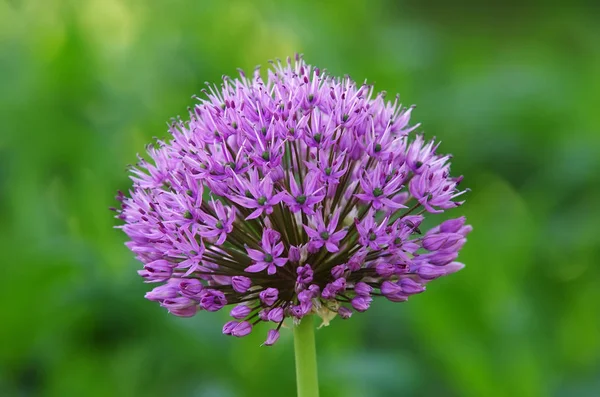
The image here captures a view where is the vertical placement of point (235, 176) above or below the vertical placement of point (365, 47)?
below

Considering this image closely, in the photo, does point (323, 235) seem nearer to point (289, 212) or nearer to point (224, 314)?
point (289, 212)

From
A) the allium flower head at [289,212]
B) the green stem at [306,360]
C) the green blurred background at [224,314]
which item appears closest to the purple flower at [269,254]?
the allium flower head at [289,212]

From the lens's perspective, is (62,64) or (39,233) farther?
(62,64)

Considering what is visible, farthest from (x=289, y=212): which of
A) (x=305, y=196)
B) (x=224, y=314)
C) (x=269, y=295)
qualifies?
(x=224, y=314)

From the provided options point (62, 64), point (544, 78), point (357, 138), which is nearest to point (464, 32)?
point (544, 78)

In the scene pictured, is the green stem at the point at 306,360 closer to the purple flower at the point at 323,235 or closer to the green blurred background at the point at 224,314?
the purple flower at the point at 323,235

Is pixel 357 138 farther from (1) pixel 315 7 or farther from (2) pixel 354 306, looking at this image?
(1) pixel 315 7

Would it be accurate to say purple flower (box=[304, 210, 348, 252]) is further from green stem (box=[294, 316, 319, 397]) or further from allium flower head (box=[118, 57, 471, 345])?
green stem (box=[294, 316, 319, 397])
